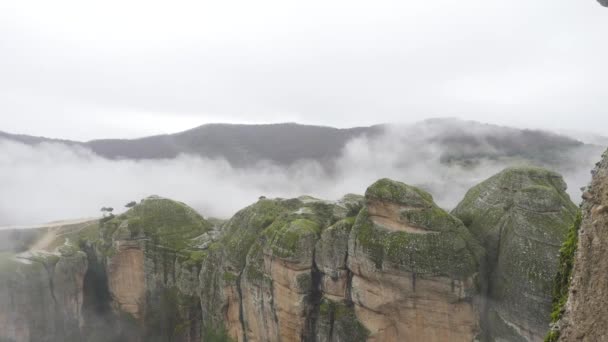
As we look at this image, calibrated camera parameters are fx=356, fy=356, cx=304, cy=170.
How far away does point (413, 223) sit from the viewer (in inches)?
671

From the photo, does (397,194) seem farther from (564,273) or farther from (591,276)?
(591,276)

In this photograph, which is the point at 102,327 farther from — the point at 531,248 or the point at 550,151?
the point at 550,151

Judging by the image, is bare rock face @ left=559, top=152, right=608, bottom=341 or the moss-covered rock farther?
the moss-covered rock

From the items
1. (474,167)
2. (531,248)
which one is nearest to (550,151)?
(474,167)

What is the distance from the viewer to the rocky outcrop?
14680mm

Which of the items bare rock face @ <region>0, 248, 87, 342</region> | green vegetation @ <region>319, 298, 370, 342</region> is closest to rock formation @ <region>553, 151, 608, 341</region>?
green vegetation @ <region>319, 298, 370, 342</region>

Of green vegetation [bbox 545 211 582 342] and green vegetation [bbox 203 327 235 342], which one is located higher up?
green vegetation [bbox 545 211 582 342]

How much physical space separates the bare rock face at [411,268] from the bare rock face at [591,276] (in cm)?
1158

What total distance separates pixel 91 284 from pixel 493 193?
32259 mm

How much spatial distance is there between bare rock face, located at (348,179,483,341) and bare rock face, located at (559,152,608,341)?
11.6 meters

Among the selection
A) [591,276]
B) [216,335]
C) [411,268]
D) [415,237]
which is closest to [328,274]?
[411,268]

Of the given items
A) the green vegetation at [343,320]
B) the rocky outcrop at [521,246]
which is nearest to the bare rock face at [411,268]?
the green vegetation at [343,320]

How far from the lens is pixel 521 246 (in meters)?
15.4

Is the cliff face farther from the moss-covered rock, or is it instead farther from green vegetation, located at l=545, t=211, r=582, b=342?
green vegetation, located at l=545, t=211, r=582, b=342
